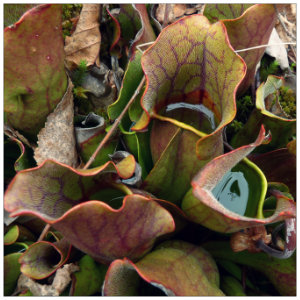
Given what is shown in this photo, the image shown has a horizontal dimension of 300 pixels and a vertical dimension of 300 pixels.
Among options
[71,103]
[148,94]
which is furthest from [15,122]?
[148,94]

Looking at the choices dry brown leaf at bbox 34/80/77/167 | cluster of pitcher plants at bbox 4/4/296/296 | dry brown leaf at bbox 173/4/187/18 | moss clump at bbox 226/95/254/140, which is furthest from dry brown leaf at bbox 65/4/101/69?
moss clump at bbox 226/95/254/140

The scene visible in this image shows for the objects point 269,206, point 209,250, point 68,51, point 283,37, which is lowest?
point 209,250

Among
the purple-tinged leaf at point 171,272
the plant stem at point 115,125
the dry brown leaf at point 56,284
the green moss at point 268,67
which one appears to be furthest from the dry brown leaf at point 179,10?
the dry brown leaf at point 56,284

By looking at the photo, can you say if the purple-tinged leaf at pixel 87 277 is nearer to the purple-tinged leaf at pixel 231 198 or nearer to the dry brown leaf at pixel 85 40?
the purple-tinged leaf at pixel 231 198

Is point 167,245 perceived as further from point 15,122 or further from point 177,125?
point 15,122

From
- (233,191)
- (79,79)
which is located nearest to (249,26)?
(233,191)

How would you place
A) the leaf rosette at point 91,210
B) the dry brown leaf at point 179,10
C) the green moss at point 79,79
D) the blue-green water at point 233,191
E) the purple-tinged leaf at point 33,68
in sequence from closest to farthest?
the leaf rosette at point 91,210 → the purple-tinged leaf at point 33,68 → the blue-green water at point 233,191 → the green moss at point 79,79 → the dry brown leaf at point 179,10

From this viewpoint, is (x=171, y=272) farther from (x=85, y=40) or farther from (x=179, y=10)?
(x=179, y=10)
